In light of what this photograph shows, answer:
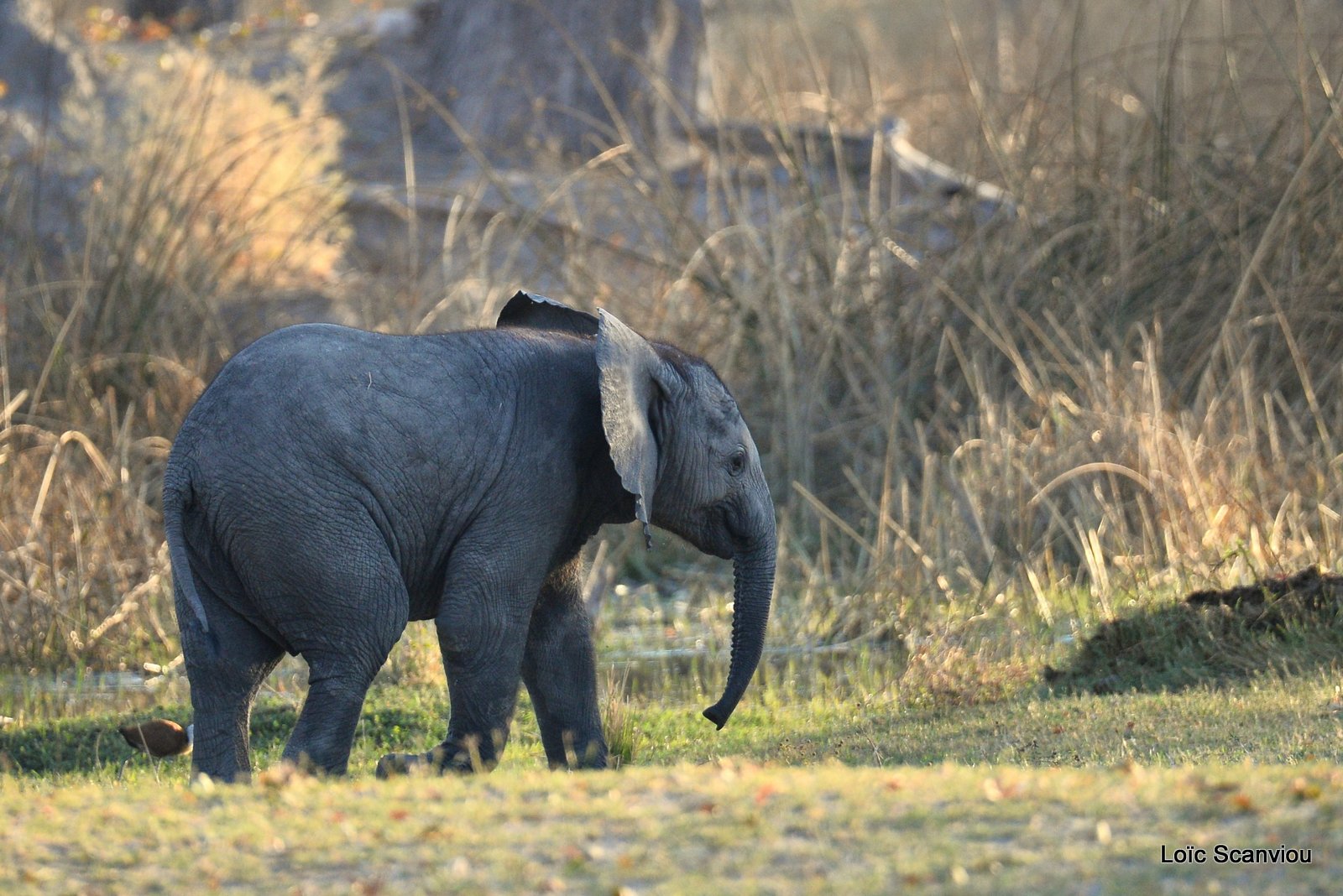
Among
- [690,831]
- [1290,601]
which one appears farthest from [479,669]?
[1290,601]

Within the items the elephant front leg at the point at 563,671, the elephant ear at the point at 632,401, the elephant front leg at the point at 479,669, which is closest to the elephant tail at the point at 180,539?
the elephant front leg at the point at 479,669

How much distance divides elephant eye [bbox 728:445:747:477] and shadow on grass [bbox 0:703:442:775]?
2.21 m

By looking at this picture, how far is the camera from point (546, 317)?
7258 mm

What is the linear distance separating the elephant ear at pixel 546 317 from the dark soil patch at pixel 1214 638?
10.0 feet

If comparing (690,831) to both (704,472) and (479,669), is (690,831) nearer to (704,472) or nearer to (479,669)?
(479,669)

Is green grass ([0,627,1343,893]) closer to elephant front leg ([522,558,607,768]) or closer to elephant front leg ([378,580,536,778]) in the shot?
elephant front leg ([378,580,536,778])

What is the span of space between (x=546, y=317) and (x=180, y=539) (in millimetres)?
1884

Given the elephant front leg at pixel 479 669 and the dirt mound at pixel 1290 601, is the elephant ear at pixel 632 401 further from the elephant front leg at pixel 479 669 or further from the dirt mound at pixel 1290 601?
the dirt mound at pixel 1290 601

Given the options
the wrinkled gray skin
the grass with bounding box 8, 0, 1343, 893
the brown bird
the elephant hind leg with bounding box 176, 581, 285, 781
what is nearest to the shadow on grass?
the grass with bounding box 8, 0, 1343, 893

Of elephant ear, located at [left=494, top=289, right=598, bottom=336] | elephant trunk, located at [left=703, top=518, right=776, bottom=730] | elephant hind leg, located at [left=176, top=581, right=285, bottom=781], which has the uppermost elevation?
elephant ear, located at [left=494, top=289, right=598, bottom=336]

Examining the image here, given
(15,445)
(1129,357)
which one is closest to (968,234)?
(1129,357)

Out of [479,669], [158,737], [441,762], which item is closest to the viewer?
[479,669]

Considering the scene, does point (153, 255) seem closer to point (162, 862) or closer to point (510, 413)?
point (510, 413)

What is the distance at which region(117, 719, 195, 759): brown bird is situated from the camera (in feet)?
24.7
